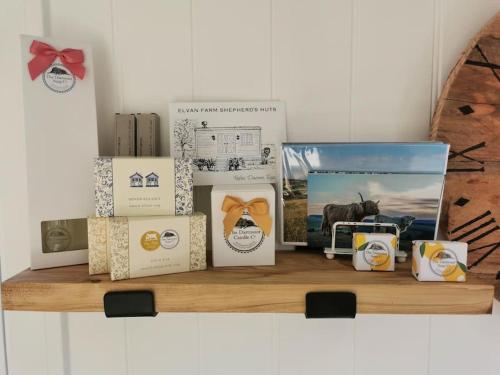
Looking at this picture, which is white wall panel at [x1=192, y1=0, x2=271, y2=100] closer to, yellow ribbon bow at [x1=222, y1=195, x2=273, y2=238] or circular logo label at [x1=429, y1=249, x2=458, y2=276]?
yellow ribbon bow at [x1=222, y1=195, x2=273, y2=238]

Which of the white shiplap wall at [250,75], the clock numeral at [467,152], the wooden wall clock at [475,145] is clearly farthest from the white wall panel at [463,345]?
the clock numeral at [467,152]

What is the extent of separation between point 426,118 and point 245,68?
1.37ft

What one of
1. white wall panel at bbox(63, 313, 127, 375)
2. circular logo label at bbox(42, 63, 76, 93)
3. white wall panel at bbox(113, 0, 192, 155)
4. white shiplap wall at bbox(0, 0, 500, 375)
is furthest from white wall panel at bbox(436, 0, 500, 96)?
white wall panel at bbox(63, 313, 127, 375)

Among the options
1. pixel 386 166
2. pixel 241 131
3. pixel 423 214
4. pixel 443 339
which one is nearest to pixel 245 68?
pixel 241 131

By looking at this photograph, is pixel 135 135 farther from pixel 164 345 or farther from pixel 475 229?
pixel 475 229

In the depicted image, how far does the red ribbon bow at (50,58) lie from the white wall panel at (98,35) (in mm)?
80

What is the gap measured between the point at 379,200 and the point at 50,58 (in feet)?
2.29

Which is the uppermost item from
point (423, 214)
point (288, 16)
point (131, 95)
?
point (288, 16)

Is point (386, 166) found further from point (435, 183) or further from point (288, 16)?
point (288, 16)

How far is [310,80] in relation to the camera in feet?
2.54

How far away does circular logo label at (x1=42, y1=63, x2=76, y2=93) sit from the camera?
0.66 metres

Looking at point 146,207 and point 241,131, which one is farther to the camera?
point 241,131

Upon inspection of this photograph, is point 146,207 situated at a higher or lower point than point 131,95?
lower

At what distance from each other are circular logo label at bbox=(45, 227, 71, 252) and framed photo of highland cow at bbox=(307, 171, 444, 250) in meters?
0.48
